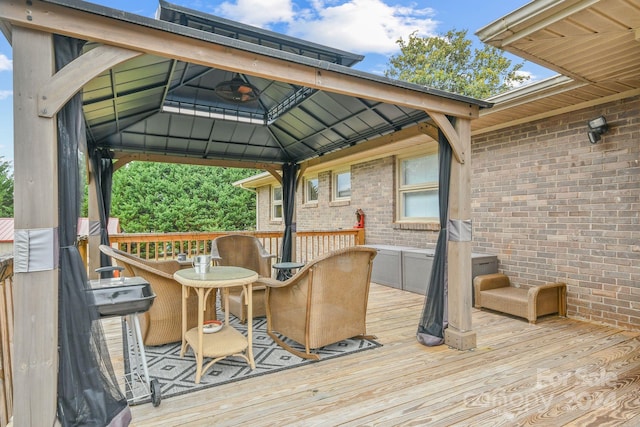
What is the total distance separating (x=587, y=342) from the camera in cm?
364

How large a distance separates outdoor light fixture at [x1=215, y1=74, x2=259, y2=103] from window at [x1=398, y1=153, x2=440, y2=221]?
3448mm

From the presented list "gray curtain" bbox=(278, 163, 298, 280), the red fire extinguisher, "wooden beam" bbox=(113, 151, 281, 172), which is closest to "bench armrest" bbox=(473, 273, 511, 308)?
the red fire extinguisher

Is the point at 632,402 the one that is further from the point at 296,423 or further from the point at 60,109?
the point at 60,109

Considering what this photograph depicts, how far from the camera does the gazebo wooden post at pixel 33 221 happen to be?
6.24 feet

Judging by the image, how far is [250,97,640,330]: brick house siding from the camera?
3.98 m

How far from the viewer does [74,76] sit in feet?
6.63

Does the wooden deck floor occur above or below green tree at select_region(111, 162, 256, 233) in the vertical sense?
below

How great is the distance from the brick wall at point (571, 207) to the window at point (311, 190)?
5029 millimetres

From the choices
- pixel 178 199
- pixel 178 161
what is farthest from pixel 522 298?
pixel 178 199

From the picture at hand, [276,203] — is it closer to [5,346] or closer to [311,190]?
[311,190]

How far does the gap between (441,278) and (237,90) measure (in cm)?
319

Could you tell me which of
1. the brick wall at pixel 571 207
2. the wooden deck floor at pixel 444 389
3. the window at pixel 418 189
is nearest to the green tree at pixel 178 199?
the window at pixel 418 189

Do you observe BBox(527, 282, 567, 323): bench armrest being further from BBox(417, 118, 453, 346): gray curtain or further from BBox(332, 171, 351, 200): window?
BBox(332, 171, 351, 200): window

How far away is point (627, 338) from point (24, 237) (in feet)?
16.9
